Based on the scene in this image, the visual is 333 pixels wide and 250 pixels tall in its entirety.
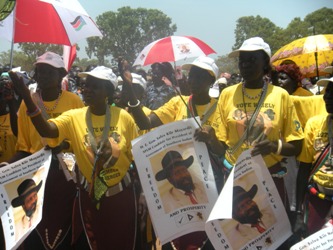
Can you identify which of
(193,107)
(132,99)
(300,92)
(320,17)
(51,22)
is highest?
(51,22)

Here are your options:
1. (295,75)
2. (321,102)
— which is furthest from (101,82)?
(295,75)

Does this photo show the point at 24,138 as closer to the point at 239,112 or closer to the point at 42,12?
the point at 42,12

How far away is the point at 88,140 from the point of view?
11.8 feet

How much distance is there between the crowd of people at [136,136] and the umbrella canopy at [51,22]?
22 cm

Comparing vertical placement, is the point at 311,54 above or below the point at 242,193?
above

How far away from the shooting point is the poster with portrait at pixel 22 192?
11.5ft

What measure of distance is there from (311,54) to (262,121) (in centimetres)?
411

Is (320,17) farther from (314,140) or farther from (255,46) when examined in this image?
(314,140)

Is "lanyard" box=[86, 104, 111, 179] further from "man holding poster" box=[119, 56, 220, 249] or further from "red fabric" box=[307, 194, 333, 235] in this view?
"red fabric" box=[307, 194, 333, 235]

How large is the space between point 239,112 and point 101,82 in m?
1.17

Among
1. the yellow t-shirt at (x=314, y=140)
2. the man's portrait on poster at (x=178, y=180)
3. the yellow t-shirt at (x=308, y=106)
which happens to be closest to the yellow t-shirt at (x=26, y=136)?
the man's portrait on poster at (x=178, y=180)

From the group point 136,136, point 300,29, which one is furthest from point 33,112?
point 300,29

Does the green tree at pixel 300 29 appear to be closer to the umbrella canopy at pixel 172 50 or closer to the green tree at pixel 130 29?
the green tree at pixel 130 29

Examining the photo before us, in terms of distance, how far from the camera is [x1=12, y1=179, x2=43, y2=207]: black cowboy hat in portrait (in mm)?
3619
